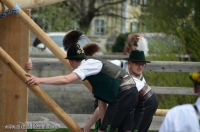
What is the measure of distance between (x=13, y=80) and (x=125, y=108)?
6.52 ft

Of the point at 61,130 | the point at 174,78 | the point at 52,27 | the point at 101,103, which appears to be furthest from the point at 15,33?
the point at 52,27

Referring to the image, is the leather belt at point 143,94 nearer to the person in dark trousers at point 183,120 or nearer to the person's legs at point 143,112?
the person's legs at point 143,112

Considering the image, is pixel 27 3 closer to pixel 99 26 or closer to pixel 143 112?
pixel 143 112

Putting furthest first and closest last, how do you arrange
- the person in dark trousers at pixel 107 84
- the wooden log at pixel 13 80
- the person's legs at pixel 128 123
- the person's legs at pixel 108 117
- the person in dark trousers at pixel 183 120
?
1. the wooden log at pixel 13 80
2. the person's legs at pixel 128 123
3. the person's legs at pixel 108 117
4. the person in dark trousers at pixel 107 84
5. the person in dark trousers at pixel 183 120

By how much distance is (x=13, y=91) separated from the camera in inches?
334

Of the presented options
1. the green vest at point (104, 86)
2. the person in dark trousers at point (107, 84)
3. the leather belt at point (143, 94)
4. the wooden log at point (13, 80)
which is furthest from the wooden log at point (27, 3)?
the leather belt at point (143, 94)

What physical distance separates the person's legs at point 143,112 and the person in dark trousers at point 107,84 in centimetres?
29

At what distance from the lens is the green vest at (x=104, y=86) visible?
688 centimetres

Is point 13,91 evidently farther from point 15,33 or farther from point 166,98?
point 166,98

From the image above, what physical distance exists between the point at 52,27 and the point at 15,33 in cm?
2275

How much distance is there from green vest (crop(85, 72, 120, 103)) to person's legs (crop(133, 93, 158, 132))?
0.64m

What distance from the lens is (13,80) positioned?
849cm

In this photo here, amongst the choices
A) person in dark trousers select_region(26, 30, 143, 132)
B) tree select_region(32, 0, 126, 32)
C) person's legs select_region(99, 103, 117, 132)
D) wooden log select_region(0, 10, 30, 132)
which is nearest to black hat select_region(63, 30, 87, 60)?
person in dark trousers select_region(26, 30, 143, 132)

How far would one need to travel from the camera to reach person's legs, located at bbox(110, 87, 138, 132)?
7.07m
